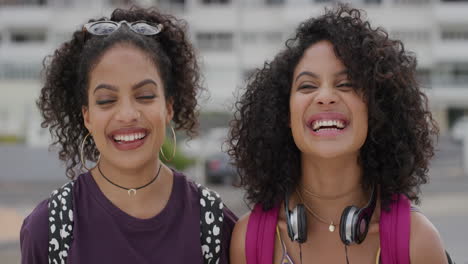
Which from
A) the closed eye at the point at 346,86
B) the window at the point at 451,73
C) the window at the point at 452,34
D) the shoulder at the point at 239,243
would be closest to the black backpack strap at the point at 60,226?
the shoulder at the point at 239,243

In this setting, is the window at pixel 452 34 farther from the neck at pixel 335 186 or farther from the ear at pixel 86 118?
the ear at pixel 86 118

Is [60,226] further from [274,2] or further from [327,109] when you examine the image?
[274,2]

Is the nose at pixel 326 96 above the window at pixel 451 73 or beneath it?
beneath

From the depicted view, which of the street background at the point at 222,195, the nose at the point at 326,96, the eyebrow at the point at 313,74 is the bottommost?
the street background at the point at 222,195

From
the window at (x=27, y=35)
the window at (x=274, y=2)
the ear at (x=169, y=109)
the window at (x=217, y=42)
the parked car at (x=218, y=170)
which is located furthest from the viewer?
the window at (x=27, y=35)

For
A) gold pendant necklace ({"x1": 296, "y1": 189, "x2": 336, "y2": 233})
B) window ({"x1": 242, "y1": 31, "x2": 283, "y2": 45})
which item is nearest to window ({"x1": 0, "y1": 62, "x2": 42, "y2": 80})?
window ({"x1": 242, "y1": 31, "x2": 283, "y2": 45})

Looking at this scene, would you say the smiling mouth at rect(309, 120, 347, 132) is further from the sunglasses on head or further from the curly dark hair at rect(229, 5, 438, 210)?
the sunglasses on head

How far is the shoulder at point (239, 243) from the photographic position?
3.52 m

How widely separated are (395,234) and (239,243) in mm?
788

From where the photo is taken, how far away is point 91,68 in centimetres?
349

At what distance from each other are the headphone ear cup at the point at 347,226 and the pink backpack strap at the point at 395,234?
14cm

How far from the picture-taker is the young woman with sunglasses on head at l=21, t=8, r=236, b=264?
3.33 m

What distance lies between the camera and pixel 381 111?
3.41 m

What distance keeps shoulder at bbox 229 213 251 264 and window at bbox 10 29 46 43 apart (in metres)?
46.9
